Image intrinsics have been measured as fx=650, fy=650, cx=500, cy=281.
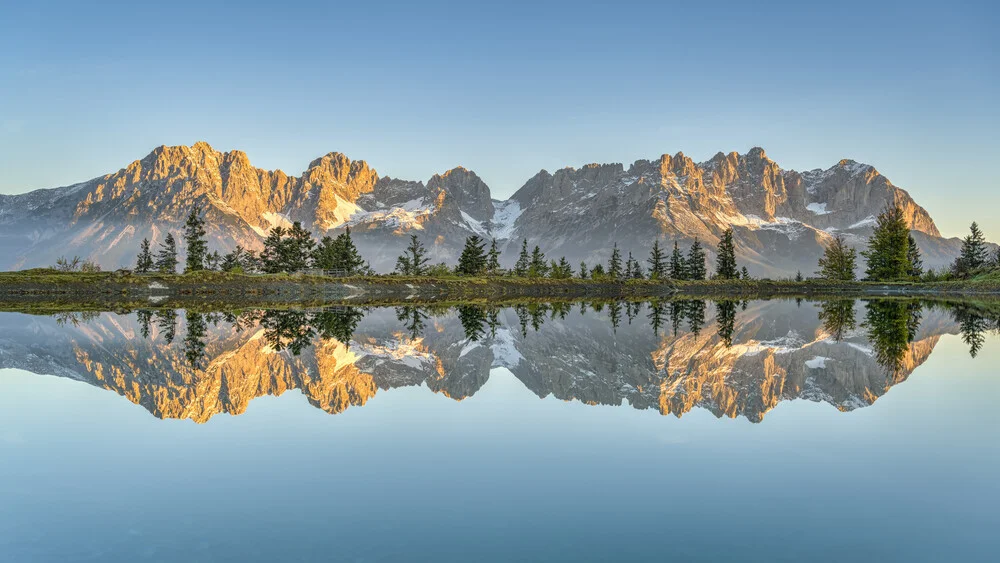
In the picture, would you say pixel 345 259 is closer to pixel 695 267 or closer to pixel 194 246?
pixel 194 246

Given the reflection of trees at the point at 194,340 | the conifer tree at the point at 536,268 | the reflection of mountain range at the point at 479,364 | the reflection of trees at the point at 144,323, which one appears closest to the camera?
the reflection of mountain range at the point at 479,364

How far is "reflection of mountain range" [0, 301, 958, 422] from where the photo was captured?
17844 mm

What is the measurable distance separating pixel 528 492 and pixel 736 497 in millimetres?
3047

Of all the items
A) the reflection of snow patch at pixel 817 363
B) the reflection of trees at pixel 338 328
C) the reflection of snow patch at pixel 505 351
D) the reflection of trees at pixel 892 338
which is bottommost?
the reflection of snow patch at pixel 505 351

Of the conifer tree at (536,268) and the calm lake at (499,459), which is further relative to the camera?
the conifer tree at (536,268)

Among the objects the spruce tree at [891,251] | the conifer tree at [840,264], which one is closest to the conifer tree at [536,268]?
the spruce tree at [891,251]

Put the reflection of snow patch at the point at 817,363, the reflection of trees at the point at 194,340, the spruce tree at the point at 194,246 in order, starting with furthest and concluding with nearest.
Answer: the spruce tree at the point at 194,246, the reflection of trees at the point at 194,340, the reflection of snow patch at the point at 817,363

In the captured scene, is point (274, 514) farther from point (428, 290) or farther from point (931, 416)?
point (428, 290)

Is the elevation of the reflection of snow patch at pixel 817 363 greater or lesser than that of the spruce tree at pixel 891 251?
lesser

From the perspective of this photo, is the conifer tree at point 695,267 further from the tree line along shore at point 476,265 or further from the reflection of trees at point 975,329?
the reflection of trees at point 975,329

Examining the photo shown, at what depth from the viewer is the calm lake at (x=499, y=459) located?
8125 mm

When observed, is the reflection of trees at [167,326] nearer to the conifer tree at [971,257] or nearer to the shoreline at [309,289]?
the shoreline at [309,289]

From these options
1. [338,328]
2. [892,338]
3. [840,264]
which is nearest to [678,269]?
[840,264]

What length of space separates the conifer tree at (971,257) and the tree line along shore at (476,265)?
17 centimetres
